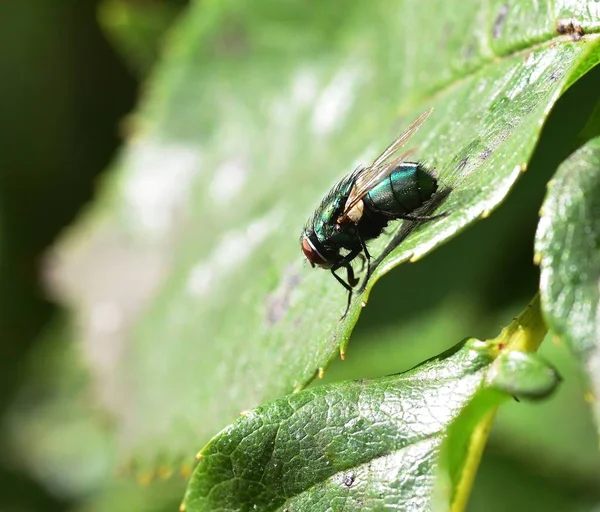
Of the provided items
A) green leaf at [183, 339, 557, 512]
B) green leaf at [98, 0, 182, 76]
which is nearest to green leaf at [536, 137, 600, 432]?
green leaf at [183, 339, 557, 512]

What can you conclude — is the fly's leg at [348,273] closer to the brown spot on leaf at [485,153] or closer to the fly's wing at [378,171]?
the fly's wing at [378,171]

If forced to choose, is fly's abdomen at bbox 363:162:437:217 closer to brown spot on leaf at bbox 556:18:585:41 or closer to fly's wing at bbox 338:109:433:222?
fly's wing at bbox 338:109:433:222

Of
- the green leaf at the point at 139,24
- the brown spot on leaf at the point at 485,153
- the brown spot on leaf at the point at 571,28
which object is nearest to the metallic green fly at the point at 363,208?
the brown spot on leaf at the point at 485,153

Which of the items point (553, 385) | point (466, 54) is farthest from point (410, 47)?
point (553, 385)


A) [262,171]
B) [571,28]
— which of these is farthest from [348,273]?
[262,171]

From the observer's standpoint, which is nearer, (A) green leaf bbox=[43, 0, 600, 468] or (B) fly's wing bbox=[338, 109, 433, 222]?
(A) green leaf bbox=[43, 0, 600, 468]
